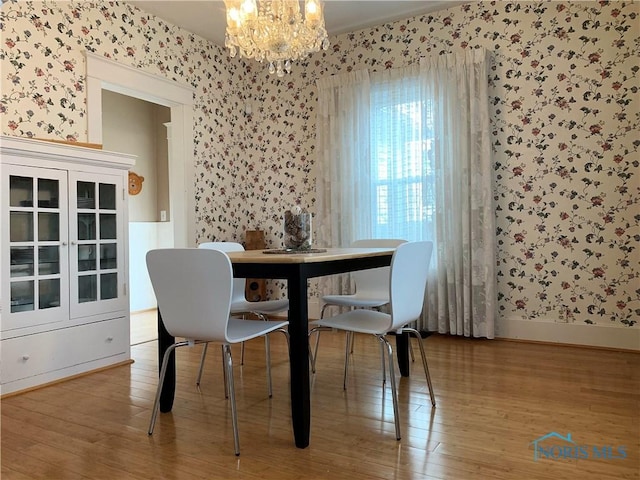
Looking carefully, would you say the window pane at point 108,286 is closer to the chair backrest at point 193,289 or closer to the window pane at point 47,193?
the window pane at point 47,193

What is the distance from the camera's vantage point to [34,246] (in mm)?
2771

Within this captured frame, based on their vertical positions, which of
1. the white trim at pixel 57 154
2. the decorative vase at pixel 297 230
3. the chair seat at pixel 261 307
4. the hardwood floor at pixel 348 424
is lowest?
the hardwood floor at pixel 348 424

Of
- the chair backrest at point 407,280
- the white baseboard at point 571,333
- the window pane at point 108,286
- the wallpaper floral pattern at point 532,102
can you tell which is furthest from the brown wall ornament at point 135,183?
the chair backrest at point 407,280

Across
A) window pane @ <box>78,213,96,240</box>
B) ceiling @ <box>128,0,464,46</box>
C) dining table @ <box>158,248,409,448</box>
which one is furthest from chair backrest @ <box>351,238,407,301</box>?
ceiling @ <box>128,0,464,46</box>

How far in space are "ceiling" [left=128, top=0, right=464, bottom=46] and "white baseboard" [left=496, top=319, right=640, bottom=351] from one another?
264 centimetres

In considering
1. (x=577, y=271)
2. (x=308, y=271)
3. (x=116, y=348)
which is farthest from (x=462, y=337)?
(x=116, y=348)

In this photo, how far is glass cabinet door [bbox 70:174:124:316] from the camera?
300 cm

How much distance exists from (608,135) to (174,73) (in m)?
A: 3.54

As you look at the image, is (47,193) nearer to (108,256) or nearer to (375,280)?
(108,256)

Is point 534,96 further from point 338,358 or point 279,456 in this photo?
point 279,456

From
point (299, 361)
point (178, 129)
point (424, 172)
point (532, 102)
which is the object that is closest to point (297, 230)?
point (299, 361)

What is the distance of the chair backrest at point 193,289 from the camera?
6.07 ft

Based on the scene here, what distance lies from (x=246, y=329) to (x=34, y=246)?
1.50 metres

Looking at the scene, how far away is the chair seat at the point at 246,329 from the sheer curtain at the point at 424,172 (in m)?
2.05
